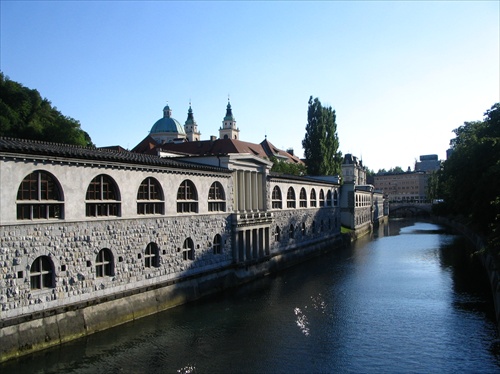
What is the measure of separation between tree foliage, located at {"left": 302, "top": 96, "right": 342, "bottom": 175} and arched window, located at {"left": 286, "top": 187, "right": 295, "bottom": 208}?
29909 millimetres

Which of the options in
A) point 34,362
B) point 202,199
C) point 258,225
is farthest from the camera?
point 258,225

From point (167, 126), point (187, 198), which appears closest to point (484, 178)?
point (187, 198)

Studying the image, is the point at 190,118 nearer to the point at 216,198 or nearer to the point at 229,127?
the point at 229,127

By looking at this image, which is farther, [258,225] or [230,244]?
[258,225]

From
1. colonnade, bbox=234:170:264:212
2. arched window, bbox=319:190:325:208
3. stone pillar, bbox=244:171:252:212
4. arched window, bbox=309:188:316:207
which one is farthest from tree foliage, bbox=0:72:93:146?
stone pillar, bbox=244:171:252:212

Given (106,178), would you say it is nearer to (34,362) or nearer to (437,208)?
(34,362)

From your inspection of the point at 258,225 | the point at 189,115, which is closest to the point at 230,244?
the point at 258,225

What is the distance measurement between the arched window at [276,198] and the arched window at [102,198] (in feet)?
79.5

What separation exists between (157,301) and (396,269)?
90.3ft

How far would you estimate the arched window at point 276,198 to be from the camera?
5172 cm

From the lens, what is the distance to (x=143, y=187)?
3183 cm

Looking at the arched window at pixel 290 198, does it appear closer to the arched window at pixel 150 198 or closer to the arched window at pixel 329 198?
the arched window at pixel 329 198

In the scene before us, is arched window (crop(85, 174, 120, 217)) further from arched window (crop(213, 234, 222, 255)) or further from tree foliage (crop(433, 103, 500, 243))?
tree foliage (crop(433, 103, 500, 243))

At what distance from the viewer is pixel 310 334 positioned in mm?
26922
